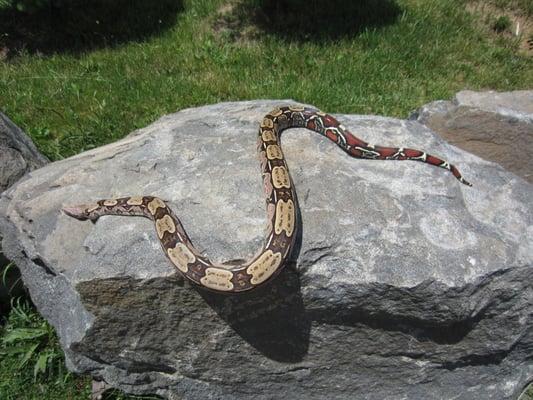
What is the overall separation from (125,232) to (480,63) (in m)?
7.78

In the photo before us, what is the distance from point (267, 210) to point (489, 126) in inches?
127

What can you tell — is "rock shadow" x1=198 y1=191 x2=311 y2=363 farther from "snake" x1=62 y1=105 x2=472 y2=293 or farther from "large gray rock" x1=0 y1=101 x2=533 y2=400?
"snake" x1=62 y1=105 x2=472 y2=293

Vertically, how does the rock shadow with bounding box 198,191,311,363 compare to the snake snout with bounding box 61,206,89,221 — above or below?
below

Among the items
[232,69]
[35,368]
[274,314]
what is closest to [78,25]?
[232,69]

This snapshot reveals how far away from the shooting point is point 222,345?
193 inches

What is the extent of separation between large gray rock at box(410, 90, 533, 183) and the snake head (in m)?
3.95

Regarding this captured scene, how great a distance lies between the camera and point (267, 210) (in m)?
4.76

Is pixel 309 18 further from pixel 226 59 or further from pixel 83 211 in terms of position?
pixel 83 211

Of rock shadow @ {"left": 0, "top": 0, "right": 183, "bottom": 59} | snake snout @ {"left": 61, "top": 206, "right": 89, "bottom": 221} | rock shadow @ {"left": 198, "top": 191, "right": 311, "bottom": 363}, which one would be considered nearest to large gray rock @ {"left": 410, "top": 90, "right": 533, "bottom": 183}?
rock shadow @ {"left": 198, "top": 191, "right": 311, "bottom": 363}

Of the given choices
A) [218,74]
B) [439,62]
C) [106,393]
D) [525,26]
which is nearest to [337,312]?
[106,393]

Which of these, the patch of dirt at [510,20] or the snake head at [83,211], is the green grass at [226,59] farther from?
the snake head at [83,211]

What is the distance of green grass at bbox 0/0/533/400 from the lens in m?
8.76

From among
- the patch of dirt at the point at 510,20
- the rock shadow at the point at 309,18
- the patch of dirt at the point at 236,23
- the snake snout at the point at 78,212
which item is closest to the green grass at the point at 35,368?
the snake snout at the point at 78,212

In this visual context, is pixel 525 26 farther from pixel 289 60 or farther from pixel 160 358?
pixel 160 358
